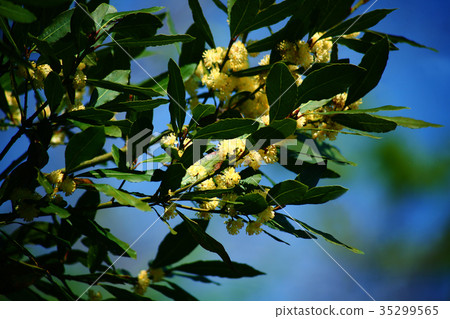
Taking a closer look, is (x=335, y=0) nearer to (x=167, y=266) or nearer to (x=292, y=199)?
(x=292, y=199)

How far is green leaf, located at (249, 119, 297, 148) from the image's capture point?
760mm

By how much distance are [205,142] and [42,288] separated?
66 centimetres

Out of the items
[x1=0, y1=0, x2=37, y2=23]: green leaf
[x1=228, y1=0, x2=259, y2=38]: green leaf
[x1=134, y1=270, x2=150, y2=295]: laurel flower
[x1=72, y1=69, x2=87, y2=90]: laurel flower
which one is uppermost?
[x1=228, y1=0, x2=259, y2=38]: green leaf

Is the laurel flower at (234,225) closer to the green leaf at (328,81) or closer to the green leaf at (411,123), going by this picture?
the green leaf at (328,81)

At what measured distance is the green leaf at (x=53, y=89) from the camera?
2.65 ft

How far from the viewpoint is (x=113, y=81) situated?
Answer: 102 centimetres

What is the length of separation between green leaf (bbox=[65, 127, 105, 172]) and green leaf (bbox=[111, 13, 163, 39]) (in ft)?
0.83

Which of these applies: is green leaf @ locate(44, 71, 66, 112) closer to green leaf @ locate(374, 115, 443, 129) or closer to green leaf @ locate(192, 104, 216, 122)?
green leaf @ locate(192, 104, 216, 122)

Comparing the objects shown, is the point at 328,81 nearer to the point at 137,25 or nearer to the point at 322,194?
the point at 322,194

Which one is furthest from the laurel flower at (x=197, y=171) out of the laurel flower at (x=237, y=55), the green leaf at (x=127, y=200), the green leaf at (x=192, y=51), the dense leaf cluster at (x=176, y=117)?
the green leaf at (x=192, y=51)

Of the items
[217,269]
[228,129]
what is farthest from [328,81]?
[217,269]

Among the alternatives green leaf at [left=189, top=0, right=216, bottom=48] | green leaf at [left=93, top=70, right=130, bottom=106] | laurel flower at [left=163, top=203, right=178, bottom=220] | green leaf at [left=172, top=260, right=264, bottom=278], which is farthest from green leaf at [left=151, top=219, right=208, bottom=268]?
green leaf at [left=189, top=0, right=216, bottom=48]

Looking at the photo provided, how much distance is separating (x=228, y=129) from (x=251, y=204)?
153 mm

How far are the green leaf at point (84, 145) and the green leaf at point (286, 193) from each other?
13.6 inches
